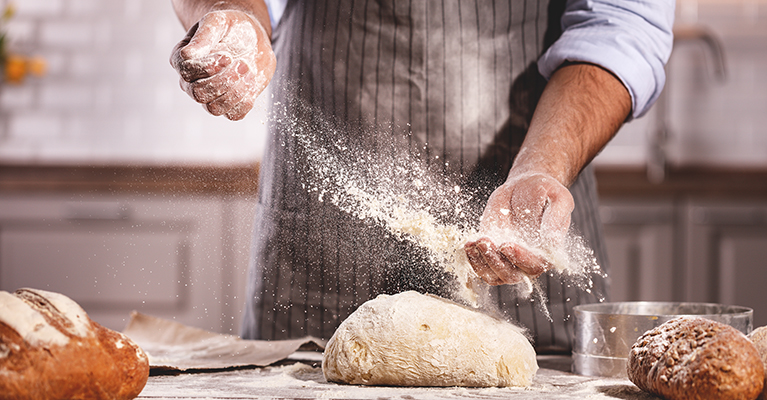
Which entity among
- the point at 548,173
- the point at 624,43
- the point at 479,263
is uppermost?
the point at 624,43

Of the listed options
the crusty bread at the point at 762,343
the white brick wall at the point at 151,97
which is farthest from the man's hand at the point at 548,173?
the white brick wall at the point at 151,97

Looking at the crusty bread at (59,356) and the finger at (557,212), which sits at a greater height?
the finger at (557,212)

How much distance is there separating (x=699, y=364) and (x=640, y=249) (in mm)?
1720

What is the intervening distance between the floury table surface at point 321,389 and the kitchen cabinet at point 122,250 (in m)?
1.45

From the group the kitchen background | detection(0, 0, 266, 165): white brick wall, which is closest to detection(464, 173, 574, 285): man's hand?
the kitchen background

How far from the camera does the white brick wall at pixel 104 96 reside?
2.87 m

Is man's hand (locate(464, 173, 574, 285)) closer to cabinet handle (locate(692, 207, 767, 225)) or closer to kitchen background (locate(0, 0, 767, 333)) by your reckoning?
kitchen background (locate(0, 0, 767, 333))

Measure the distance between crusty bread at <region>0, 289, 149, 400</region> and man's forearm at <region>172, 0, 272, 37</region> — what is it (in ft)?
1.61

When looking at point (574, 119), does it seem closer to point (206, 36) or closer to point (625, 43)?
point (625, 43)

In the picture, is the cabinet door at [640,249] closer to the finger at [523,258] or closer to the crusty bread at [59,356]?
the finger at [523,258]

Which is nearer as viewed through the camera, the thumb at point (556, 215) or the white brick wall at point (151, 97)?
the thumb at point (556, 215)

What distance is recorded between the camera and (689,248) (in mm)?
2254

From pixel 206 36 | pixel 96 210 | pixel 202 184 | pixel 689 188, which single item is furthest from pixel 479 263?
pixel 96 210

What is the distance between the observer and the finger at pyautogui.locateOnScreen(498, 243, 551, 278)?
77cm
